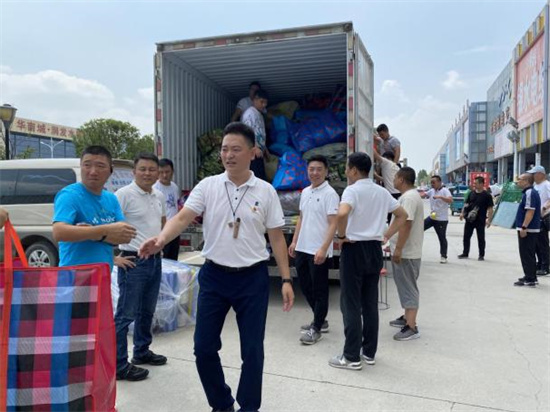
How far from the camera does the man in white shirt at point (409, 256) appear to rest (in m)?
4.04

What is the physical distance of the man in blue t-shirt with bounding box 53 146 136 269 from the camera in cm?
248

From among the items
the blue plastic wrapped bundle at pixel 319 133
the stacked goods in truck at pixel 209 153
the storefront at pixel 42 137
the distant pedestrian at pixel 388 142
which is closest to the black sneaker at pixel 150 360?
the stacked goods in truck at pixel 209 153

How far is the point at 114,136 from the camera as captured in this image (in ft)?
118

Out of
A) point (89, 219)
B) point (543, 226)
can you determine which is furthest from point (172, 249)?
point (543, 226)

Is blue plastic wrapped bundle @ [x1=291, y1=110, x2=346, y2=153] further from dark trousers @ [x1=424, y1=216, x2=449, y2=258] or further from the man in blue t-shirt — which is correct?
the man in blue t-shirt

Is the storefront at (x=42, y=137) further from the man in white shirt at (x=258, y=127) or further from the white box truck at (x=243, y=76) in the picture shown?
the man in white shirt at (x=258, y=127)

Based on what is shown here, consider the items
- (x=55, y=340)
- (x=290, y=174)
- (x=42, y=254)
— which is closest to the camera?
(x=55, y=340)

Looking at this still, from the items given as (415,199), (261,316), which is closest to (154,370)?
(261,316)

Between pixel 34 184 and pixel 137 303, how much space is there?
16.0ft

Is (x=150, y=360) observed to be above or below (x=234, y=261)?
below

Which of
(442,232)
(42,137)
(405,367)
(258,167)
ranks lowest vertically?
(405,367)

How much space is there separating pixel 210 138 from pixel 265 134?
2.86 feet

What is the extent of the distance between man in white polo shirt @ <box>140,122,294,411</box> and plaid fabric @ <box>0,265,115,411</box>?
0.60m

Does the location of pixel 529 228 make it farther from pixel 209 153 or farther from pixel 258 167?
pixel 209 153
